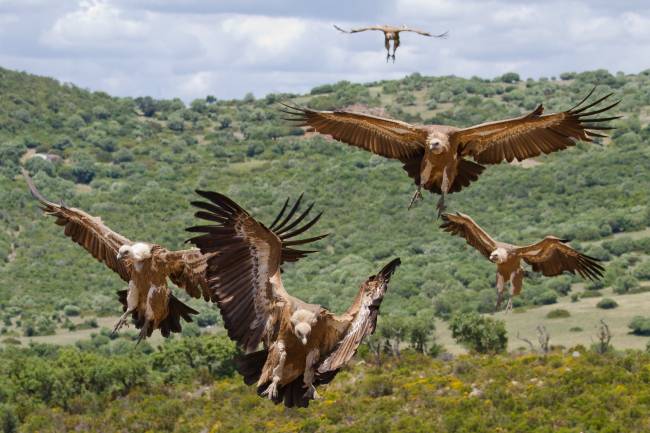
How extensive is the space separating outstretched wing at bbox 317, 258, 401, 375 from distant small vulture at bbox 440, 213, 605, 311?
18.0 feet

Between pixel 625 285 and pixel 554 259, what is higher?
pixel 554 259

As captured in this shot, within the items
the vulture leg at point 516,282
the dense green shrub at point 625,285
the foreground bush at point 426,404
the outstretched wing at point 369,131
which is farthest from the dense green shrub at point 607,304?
the vulture leg at point 516,282

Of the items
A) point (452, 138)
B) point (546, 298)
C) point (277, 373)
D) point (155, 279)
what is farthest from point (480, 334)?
point (277, 373)

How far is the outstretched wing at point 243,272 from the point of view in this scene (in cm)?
1552

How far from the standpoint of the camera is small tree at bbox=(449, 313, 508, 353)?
309 feet

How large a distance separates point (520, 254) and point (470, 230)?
Answer: 3.33ft

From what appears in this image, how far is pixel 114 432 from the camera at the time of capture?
73625 mm

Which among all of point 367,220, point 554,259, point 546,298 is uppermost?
point 554,259

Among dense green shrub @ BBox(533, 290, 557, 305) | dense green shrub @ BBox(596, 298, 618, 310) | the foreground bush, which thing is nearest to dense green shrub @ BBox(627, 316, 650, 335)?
dense green shrub @ BBox(596, 298, 618, 310)

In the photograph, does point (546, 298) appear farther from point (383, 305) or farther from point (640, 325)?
point (383, 305)

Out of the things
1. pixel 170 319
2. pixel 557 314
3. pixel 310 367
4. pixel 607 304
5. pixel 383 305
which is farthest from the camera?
pixel 383 305

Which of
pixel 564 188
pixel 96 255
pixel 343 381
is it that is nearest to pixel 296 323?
pixel 96 255

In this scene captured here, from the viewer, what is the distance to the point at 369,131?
69.9ft

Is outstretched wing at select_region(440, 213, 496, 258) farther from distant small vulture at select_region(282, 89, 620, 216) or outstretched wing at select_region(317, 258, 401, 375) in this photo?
outstretched wing at select_region(317, 258, 401, 375)
